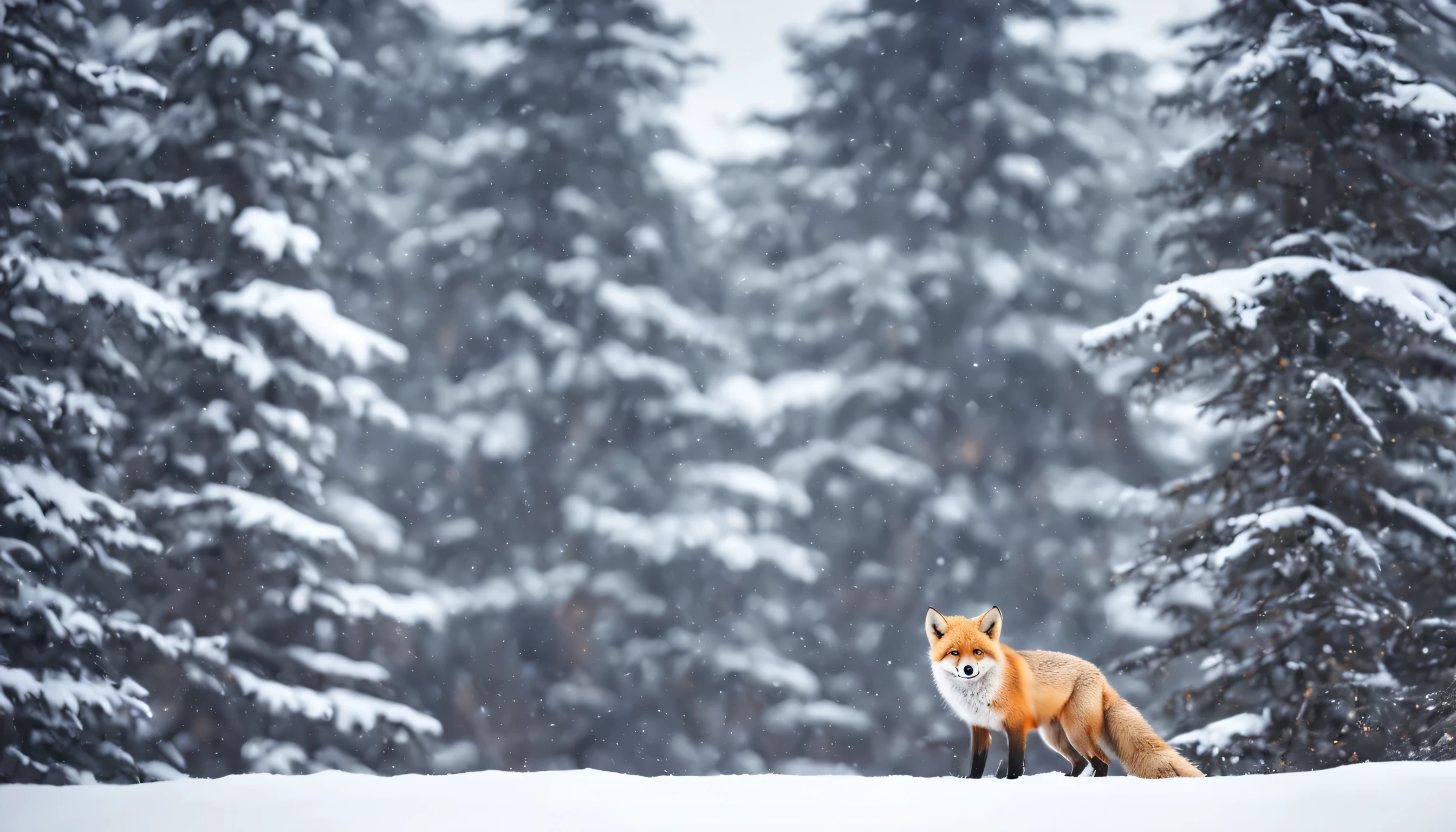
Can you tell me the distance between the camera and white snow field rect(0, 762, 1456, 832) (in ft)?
11.3

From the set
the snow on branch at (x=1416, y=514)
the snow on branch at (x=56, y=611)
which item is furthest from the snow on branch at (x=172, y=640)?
the snow on branch at (x=1416, y=514)

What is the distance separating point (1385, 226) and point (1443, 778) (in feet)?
19.1

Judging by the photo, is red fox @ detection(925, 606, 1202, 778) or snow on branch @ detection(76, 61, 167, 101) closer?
red fox @ detection(925, 606, 1202, 778)

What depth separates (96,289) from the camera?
32.7ft

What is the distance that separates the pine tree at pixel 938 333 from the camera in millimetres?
17609

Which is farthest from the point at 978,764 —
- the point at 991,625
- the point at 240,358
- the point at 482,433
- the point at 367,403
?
the point at 482,433

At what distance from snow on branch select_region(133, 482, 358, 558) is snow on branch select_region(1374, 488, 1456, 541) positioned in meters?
9.32

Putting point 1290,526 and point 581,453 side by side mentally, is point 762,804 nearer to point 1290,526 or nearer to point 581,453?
point 1290,526

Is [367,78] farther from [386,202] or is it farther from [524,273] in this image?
[524,273]

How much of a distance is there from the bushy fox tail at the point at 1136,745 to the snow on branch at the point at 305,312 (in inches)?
395

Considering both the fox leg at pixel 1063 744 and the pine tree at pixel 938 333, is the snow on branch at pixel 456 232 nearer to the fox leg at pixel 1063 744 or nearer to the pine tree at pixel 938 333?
the pine tree at pixel 938 333

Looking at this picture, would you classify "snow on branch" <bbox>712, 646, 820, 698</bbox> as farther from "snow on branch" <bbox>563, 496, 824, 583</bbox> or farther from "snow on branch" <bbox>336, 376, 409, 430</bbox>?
"snow on branch" <bbox>336, 376, 409, 430</bbox>

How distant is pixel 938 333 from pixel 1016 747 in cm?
1433

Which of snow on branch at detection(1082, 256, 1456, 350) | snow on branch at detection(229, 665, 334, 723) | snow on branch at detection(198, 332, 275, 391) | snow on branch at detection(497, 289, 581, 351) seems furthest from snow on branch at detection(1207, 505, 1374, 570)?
snow on branch at detection(497, 289, 581, 351)
